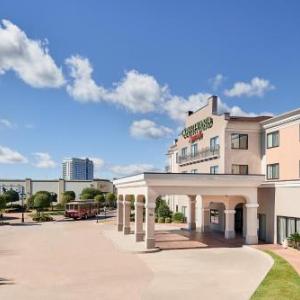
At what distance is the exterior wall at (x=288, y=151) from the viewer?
119 ft

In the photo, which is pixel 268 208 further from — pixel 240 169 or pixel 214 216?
pixel 214 216

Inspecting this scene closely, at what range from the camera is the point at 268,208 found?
1436 inches

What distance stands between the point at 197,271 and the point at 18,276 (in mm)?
9832

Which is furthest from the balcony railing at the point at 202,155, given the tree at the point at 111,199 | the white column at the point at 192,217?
the tree at the point at 111,199

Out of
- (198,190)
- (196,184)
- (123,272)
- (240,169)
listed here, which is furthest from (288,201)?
(123,272)

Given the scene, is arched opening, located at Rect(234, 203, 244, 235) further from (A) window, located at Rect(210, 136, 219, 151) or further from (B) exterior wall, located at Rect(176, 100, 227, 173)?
(A) window, located at Rect(210, 136, 219, 151)

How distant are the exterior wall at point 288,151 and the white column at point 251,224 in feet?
14.2

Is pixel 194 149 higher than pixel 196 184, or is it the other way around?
pixel 194 149

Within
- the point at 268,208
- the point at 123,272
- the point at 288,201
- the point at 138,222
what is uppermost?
the point at 288,201

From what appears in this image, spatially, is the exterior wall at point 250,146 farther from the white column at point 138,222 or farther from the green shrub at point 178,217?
Result: the green shrub at point 178,217

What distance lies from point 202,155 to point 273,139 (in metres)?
10.4

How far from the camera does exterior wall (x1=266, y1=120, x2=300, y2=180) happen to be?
36.2 metres

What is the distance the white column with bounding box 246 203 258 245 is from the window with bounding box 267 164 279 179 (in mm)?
5173

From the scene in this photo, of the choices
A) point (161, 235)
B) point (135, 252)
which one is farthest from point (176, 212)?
point (135, 252)
